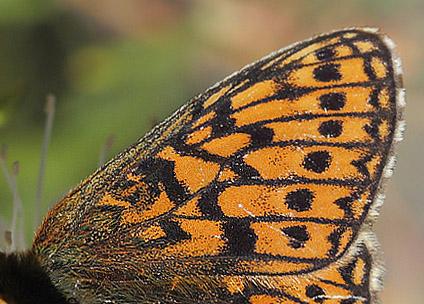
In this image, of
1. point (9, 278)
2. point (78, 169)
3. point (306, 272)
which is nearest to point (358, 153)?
point (306, 272)

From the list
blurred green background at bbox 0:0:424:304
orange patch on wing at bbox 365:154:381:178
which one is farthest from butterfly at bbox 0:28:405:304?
blurred green background at bbox 0:0:424:304

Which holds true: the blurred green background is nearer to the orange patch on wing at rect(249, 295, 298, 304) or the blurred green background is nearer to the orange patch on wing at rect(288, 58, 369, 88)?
the orange patch on wing at rect(249, 295, 298, 304)

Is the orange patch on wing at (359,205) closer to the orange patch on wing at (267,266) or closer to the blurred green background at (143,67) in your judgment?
the orange patch on wing at (267,266)

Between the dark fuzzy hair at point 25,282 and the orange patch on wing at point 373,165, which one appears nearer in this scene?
the dark fuzzy hair at point 25,282

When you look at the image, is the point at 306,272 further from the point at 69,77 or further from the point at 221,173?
the point at 69,77

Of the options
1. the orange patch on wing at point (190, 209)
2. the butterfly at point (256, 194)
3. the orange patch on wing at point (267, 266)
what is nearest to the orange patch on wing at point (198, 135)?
the butterfly at point (256, 194)

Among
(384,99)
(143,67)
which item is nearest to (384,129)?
(384,99)
